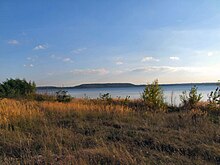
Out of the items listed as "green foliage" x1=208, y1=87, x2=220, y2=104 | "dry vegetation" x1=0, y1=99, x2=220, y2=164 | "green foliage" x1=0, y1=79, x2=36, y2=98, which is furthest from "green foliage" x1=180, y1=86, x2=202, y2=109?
"green foliage" x1=0, y1=79, x2=36, y2=98

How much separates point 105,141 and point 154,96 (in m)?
8.40

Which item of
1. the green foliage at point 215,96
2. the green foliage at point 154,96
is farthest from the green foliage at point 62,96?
the green foliage at point 215,96

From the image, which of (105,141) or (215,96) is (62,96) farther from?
(105,141)

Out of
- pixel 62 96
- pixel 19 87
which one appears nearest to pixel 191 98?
pixel 62 96

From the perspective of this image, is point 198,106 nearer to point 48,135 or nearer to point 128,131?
point 128,131

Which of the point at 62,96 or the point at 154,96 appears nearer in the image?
the point at 154,96

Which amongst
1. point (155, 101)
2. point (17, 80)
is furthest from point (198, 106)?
point (17, 80)

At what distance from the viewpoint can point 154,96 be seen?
1598 centimetres

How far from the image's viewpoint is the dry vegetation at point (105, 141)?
6.36 metres

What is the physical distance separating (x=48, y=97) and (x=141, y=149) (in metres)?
16.0

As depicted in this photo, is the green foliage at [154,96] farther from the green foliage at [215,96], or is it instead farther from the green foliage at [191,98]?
the green foliage at [215,96]

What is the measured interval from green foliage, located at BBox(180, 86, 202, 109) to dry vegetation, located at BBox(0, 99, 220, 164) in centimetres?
452

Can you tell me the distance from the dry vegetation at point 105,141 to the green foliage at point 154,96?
13.2 feet

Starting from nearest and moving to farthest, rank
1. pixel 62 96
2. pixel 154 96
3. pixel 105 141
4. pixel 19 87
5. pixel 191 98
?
pixel 105 141 < pixel 154 96 < pixel 191 98 < pixel 62 96 < pixel 19 87
